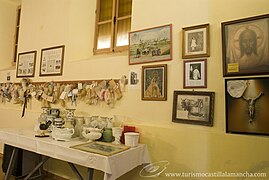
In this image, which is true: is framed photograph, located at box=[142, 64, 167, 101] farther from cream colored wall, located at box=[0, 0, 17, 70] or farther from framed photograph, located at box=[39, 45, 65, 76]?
cream colored wall, located at box=[0, 0, 17, 70]

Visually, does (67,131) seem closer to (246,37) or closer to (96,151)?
(96,151)

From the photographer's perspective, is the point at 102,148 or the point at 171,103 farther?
the point at 171,103

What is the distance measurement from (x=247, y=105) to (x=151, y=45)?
1024mm

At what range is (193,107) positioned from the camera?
170 centimetres

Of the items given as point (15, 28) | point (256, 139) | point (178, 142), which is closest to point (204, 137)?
point (178, 142)

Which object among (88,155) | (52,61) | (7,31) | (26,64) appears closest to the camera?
(88,155)

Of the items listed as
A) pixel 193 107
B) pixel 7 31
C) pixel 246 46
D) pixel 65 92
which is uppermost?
pixel 7 31

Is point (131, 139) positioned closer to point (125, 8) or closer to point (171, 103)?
point (171, 103)

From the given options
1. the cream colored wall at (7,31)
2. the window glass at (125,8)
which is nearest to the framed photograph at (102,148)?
the window glass at (125,8)

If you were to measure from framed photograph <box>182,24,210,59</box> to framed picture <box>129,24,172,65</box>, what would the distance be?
0.15 m

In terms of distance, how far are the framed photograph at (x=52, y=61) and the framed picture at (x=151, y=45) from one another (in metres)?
1.18

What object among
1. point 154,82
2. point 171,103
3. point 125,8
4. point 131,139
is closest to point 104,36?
point 125,8

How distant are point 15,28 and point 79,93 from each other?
292 cm

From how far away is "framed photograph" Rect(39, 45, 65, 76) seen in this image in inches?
106
